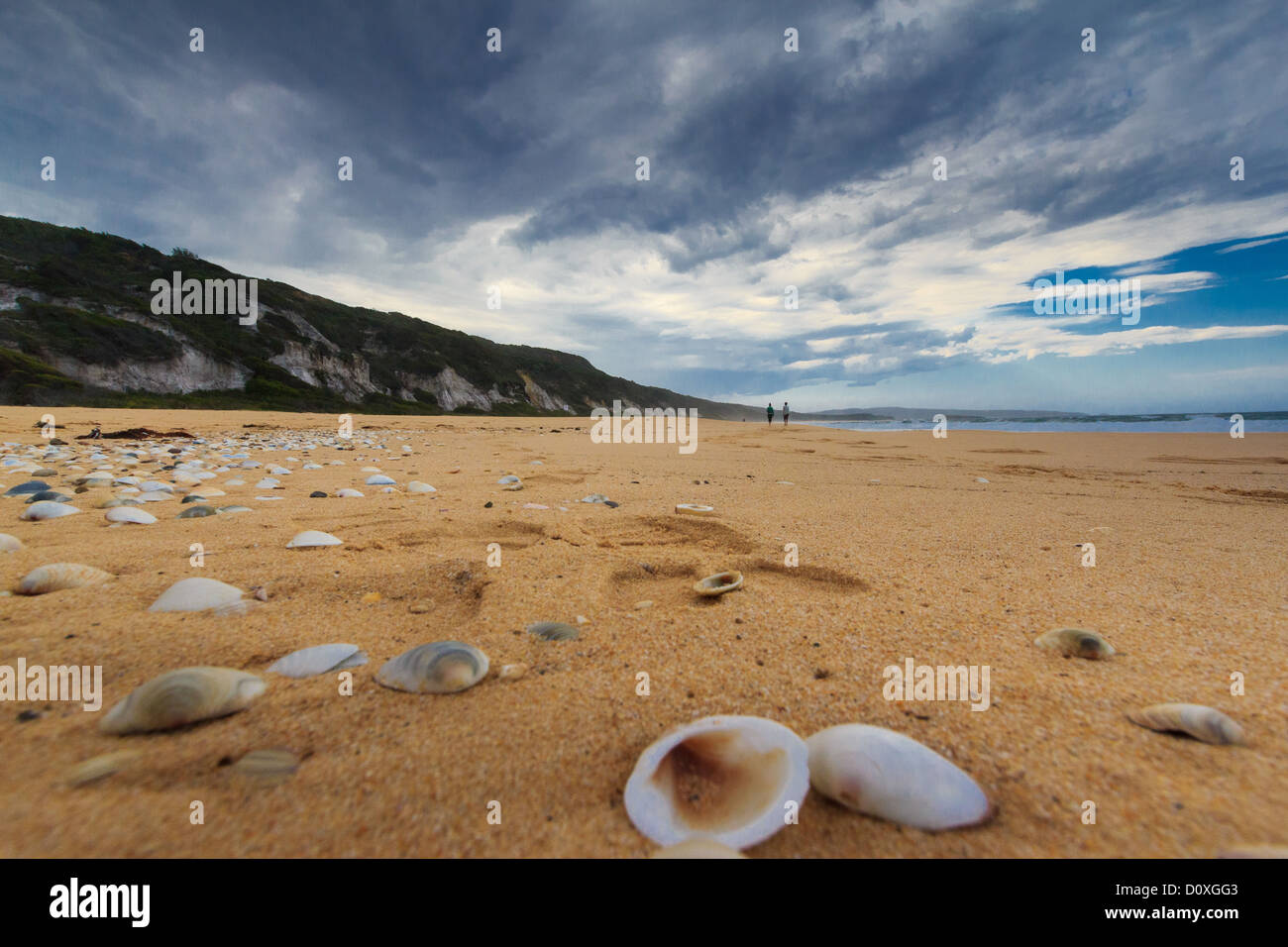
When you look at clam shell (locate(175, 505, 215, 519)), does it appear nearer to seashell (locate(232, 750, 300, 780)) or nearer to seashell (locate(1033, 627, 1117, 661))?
seashell (locate(232, 750, 300, 780))

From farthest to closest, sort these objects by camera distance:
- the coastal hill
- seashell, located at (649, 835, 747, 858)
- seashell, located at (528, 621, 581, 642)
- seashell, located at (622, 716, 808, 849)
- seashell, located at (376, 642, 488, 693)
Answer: the coastal hill
seashell, located at (528, 621, 581, 642)
seashell, located at (376, 642, 488, 693)
seashell, located at (622, 716, 808, 849)
seashell, located at (649, 835, 747, 858)

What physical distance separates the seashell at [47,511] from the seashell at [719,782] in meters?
4.56

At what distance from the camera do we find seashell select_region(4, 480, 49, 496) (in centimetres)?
420

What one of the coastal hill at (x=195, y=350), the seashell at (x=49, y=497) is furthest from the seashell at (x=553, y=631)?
the coastal hill at (x=195, y=350)

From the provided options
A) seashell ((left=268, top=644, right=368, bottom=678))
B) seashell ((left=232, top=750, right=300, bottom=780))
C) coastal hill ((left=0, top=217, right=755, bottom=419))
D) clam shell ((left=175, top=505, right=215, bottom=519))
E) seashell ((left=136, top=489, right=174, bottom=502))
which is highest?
coastal hill ((left=0, top=217, right=755, bottom=419))

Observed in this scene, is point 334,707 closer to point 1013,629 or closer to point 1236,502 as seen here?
point 1013,629

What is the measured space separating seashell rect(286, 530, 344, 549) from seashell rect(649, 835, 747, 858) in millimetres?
2770

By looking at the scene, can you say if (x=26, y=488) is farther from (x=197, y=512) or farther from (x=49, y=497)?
(x=197, y=512)

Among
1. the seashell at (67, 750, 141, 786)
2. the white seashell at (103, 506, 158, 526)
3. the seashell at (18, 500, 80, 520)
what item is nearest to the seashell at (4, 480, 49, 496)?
the seashell at (18, 500, 80, 520)

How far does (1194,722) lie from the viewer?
129cm

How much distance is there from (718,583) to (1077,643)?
4.53ft

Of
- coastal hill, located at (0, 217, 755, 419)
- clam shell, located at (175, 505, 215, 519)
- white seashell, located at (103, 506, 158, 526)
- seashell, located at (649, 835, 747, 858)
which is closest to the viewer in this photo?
seashell, located at (649, 835, 747, 858)

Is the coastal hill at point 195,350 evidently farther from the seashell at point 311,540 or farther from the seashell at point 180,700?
the seashell at point 180,700

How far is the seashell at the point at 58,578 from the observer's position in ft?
6.94
